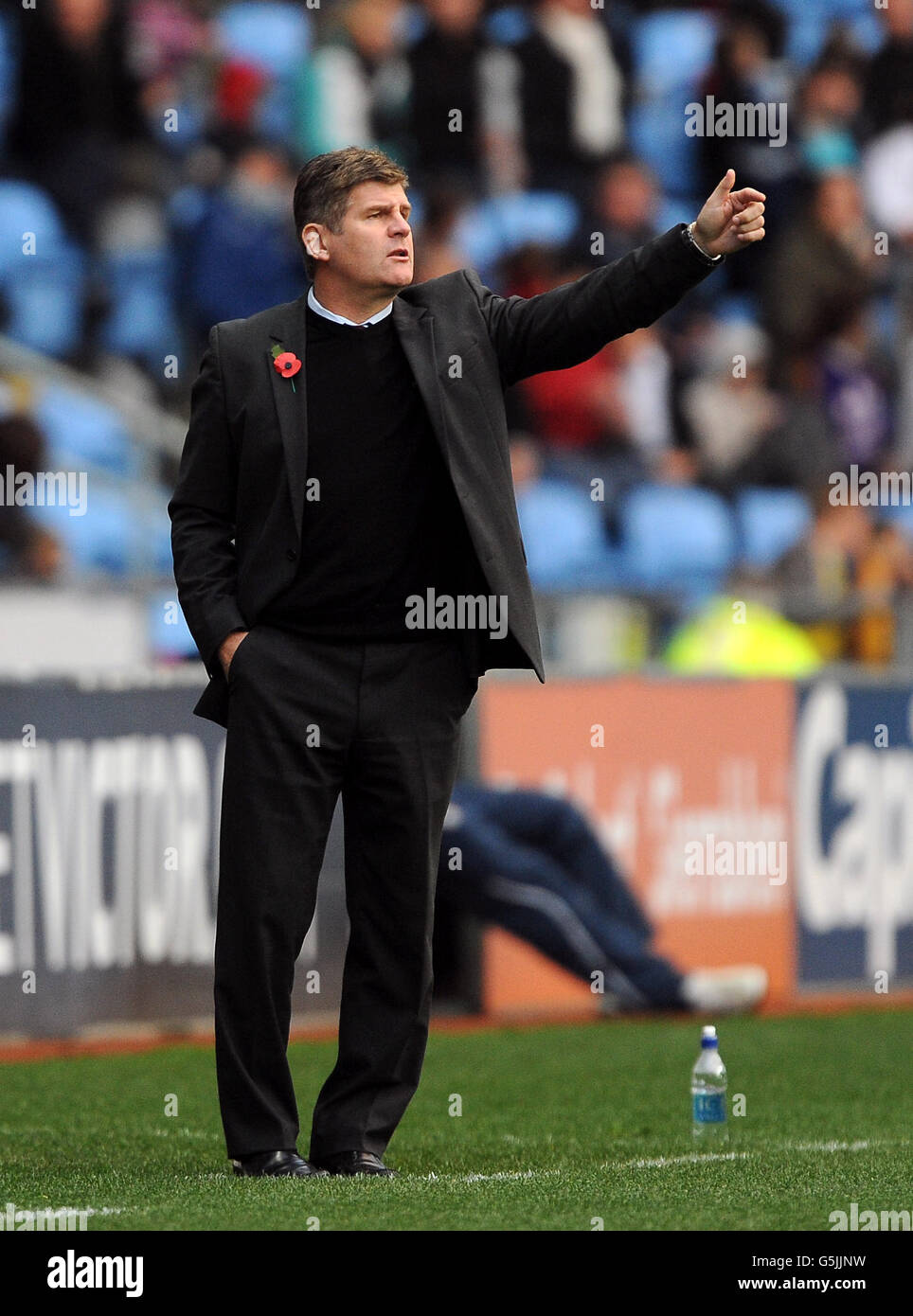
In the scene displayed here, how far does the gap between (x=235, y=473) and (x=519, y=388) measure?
26.5ft

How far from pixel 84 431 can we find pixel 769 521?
3977 mm

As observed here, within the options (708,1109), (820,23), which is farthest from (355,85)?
(708,1109)

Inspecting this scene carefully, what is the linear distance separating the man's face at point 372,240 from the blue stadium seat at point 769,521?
8.20 metres

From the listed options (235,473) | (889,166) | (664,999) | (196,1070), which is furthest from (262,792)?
(889,166)

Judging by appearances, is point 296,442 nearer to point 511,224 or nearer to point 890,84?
point 511,224

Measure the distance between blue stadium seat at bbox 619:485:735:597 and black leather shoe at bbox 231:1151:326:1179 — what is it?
764 cm

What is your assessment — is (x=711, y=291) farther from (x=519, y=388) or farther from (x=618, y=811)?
(x=618, y=811)

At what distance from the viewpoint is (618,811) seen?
10023 millimetres

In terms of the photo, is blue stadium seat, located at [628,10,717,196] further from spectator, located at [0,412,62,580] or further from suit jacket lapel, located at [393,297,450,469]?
suit jacket lapel, located at [393,297,450,469]

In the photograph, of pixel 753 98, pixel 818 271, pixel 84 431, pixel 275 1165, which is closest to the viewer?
pixel 275 1165

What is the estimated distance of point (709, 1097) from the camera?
6.26m

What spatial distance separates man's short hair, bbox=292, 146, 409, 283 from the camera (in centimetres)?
510

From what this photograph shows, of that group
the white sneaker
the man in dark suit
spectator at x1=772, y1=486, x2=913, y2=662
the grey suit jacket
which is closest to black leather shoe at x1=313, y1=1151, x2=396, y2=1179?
the man in dark suit

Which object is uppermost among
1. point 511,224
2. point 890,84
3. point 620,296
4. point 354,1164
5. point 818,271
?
point 890,84
